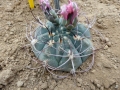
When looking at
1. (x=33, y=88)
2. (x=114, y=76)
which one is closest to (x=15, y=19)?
(x=33, y=88)

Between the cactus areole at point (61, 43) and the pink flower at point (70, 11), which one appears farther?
the cactus areole at point (61, 43)

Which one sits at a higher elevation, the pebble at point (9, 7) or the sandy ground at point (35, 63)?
the pebble at point (9, 7)

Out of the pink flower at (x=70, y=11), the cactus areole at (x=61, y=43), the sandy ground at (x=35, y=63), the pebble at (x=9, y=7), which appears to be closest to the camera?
the pink flower at (x=70, y=11)

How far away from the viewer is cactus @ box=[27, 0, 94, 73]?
129 cm

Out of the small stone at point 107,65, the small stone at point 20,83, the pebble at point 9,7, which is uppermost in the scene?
the pebble at point 9,7

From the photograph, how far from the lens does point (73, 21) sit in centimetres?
124

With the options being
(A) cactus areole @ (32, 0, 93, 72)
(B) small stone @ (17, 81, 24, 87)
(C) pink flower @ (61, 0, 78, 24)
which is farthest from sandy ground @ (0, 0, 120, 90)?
(C) pink flower @ (61, 0, 78, 24)

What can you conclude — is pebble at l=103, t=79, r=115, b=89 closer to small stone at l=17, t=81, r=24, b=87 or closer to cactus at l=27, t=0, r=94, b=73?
cactus at l=27, t=0, r=94, b=73

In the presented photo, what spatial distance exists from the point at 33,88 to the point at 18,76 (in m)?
0.13

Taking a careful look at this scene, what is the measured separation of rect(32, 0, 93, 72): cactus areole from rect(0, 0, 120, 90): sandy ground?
10 centimetres

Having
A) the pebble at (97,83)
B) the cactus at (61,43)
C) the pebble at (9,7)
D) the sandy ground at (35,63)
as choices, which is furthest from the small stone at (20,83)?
the pebble at (9,7)

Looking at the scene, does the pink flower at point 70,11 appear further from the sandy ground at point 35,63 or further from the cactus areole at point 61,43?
the sandy ground at point 35,63

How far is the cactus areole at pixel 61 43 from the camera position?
1.29 metres

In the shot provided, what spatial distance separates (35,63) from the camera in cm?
149
